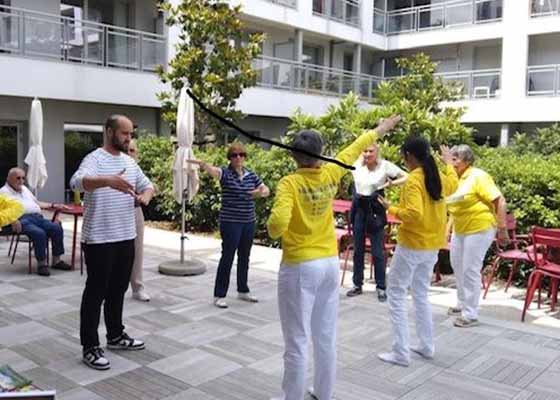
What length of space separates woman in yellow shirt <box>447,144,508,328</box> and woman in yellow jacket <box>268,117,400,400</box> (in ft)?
7.54

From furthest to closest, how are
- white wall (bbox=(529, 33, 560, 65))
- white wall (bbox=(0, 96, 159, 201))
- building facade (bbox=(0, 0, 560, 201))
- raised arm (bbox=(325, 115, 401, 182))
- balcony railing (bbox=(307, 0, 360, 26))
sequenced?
balcony railing (bbox=(307, 0, 360, 26)) → white wall (bbox=(529, 33, 560, 65)) → white wall (bbox=(0, 96, 159, 201)) → building facade (bbox=(0, 0, 560, 201)) → raised arm (bbox=(325, 115, 401, 182))

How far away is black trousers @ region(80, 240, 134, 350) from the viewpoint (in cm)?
423

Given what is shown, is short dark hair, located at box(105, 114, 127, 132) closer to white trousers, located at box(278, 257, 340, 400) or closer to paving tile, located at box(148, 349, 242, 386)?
white trousers, located at box(278, 257, 340, 400)

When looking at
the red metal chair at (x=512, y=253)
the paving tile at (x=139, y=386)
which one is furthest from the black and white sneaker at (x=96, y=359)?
the red metal chair at (x=512, y=253)

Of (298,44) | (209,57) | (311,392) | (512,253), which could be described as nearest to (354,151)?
(311,392)

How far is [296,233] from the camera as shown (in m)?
3.46

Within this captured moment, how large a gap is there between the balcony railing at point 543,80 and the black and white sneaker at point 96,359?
19.9 m

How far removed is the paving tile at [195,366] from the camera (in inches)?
167

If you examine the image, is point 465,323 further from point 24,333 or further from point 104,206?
point 24,333

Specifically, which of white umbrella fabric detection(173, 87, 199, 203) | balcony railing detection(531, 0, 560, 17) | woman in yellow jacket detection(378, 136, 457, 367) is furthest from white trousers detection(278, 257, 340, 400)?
balcony railing detection(531, 0, 560, 17)

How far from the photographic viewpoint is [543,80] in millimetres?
21172

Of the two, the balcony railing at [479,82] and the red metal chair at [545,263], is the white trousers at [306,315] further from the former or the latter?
the balcony railing at [479,82]

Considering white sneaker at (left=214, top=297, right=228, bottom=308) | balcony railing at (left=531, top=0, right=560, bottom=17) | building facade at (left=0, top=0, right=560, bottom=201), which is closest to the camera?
white sneaker at (left=214, top=297, right=228, bottom=308)

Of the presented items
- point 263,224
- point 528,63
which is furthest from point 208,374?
point 528,63
